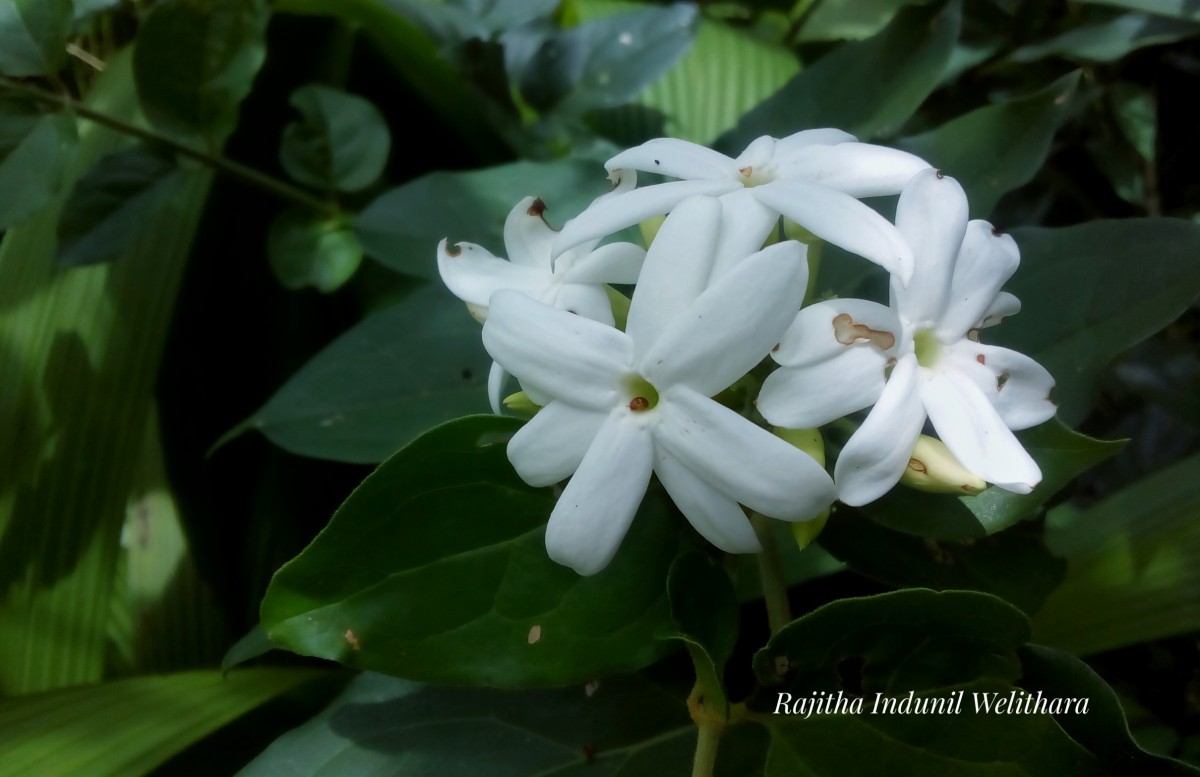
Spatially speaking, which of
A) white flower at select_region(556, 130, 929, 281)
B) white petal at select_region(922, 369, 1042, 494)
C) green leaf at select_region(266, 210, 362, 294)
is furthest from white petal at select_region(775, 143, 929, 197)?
green leaf at select_region(266, 210, 362, 294)

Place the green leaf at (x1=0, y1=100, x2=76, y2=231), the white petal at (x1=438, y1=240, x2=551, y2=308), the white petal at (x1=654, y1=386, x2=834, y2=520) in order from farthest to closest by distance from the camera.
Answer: the green leaf at (x1=0, y1=100, x2=76, y2=231), the white petal at (x1=438, y1=240, x2=551, y2=308), the white petal at (x1=654, y1=386, x2=834, y2=520)

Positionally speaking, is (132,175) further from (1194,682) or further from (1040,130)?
(1194,682)

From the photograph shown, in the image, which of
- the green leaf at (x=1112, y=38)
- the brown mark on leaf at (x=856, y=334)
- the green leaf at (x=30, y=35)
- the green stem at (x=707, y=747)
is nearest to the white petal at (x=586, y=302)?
the brown mark on leaf at (x=856, y=334)

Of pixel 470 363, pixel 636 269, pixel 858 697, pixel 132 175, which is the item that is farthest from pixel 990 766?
pixel 132 175

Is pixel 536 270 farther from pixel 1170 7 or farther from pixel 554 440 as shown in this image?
pixel 1170 7

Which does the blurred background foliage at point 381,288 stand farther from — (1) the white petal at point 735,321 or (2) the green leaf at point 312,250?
(1) the white petal at point 735,321

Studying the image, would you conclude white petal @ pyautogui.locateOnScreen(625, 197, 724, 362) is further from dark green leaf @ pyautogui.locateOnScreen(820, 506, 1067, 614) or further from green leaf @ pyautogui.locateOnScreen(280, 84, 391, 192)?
green leaf @ pyautogui.locateOnScreen(280, 84, 391, 192)

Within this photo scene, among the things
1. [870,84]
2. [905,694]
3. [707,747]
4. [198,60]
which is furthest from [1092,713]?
[198,60]
